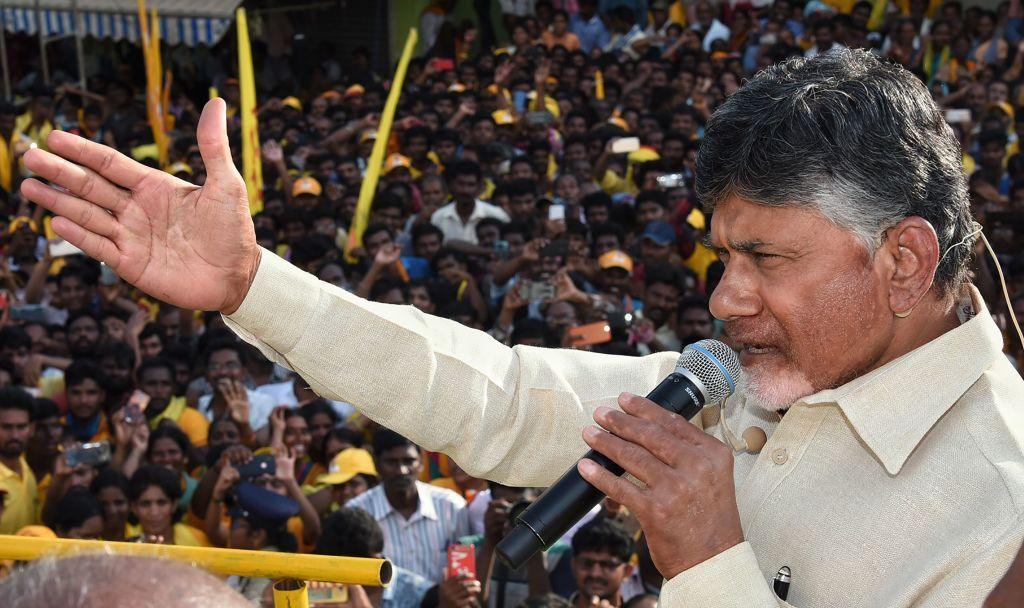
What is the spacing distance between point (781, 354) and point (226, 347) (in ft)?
18.1

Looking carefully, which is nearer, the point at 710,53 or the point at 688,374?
the point at 688,374

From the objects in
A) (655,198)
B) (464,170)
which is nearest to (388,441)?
(655,198)

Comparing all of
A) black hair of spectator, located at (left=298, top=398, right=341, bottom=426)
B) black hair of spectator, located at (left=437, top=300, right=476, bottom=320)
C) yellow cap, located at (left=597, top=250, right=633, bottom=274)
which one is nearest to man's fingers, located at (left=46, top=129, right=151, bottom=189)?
black hair of spectator, located at (left=298, top=398, right=341, bottom=426)

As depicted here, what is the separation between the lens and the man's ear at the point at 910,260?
5.22 ft

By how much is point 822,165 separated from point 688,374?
0.32 meters

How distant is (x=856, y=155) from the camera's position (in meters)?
1.58

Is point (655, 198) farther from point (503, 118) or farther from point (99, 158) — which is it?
point (99, 158)

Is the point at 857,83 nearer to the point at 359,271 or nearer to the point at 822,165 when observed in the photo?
the point at 822,165

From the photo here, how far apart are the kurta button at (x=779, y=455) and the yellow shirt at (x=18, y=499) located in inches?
169

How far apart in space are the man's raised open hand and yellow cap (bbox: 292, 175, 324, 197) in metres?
7.82

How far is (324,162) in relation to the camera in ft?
34.1

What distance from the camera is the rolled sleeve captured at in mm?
1402

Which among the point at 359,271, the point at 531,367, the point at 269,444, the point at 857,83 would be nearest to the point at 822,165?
the point at 857,83

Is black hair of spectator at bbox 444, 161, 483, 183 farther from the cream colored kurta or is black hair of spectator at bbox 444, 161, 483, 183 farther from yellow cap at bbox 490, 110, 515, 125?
the cream colored kurta
